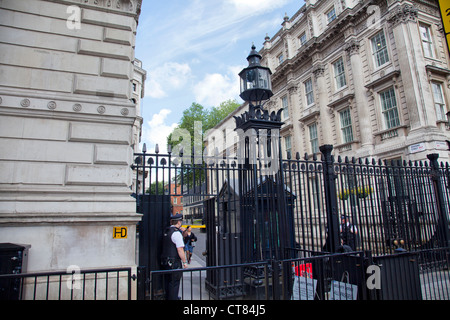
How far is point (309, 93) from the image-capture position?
23203 millimetres

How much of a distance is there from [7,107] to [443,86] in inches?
774

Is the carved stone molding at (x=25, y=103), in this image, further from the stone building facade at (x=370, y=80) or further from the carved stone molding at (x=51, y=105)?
the stone building facade at (x=370, y=80)

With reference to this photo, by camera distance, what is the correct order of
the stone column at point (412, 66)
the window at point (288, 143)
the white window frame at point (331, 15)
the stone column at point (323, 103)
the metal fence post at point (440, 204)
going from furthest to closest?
the window at point (288, 143) → the white window frame at point (331, 15) → the stone column at point (323, 103) → the stone column at point (412, 66) → the metal fence post at point (440, 204)

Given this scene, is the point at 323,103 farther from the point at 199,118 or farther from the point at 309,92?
the point at 199,118

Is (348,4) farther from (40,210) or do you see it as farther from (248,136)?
(40,210)

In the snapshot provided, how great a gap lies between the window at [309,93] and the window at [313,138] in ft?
6.84

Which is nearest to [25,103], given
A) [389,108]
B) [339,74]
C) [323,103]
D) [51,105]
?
[51,105]

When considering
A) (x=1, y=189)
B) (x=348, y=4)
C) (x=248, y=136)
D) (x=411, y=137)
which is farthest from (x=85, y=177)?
(x=348, y=4)

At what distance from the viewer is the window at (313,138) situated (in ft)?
72.6

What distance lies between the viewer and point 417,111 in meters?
14.4

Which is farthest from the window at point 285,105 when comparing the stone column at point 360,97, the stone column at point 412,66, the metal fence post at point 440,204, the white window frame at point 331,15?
the metal fence post at point 440,204

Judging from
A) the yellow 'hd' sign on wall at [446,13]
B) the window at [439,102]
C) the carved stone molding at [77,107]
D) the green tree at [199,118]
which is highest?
the green tree at [199,118]

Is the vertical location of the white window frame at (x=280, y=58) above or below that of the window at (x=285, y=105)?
above
